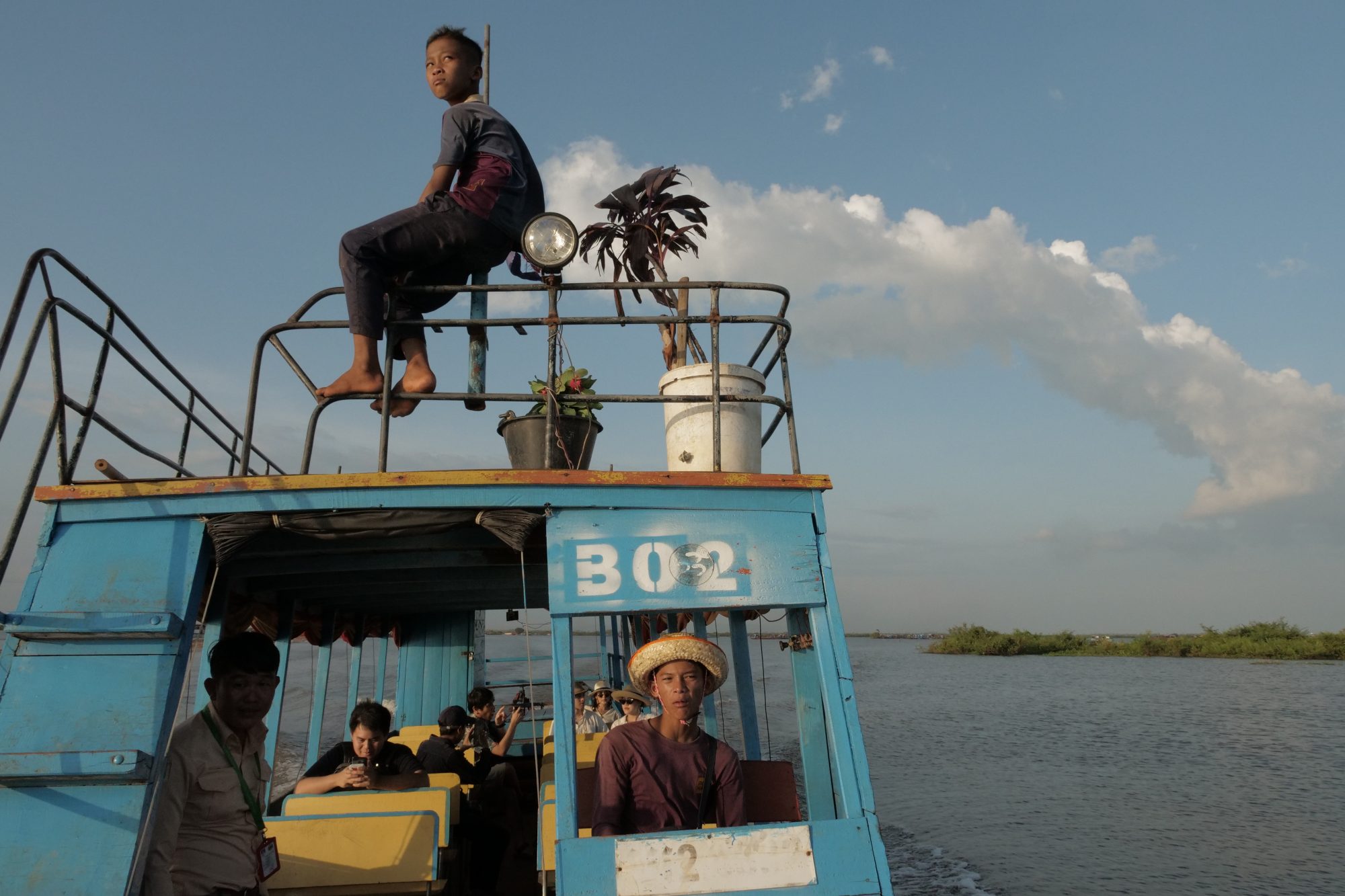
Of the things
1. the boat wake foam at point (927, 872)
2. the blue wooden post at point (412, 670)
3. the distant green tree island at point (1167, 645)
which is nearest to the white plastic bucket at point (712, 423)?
the blue wooden post at point (412, 670)

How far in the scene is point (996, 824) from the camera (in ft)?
52.5

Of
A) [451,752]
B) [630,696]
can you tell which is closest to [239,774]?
[451,752]

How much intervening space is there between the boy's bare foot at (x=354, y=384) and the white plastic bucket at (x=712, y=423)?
1.49 metres

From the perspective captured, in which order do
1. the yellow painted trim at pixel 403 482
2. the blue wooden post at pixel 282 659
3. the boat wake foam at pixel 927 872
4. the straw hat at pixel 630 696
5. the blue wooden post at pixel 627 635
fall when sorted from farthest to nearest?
the boat wake foam at pixel 927 872 < the blue wooden post at pixel 627 635 < the straw hat at pixel 630 696 < the blue wooden post at pixel 282 659 < the yellow painted trim at pixel 403 482

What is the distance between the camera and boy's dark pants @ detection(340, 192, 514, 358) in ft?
14.1

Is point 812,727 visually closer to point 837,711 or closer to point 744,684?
point 837,711

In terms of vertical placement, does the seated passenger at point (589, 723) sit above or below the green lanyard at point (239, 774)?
above

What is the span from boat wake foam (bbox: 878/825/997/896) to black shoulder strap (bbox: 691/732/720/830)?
912 cm

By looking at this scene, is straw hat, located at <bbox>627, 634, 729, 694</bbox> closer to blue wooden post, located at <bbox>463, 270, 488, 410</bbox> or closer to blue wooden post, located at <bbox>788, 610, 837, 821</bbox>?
blue wooden post, located at <bbox>788, 610, 837, 821</bbox>

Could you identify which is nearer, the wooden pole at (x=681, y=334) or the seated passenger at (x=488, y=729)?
the wooden pole at (x=681, y=334)

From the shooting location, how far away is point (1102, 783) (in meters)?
19.6

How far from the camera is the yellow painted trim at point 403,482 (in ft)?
12.0

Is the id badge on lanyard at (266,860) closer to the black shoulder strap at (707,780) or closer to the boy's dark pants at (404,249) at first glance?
the black shoulder strap at (707,780)

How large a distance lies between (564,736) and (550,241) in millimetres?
2426
